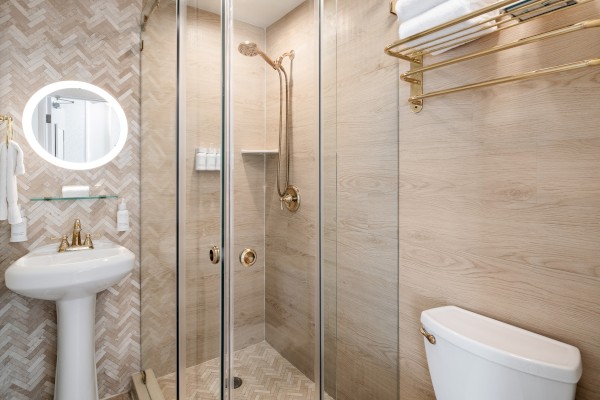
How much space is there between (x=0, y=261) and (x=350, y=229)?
5.79 feet

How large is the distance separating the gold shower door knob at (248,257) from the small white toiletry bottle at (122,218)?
1201 millimetres

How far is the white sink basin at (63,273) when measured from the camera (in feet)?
4.65

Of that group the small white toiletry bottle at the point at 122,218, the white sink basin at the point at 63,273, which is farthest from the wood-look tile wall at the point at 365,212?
the small white toiletry bottle at the point at 122,218

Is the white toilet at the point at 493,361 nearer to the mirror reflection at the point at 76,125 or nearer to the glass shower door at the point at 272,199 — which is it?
the glass shower door at the point at 272,199

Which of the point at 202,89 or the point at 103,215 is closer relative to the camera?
the point at 202,89

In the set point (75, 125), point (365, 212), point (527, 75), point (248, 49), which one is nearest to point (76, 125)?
point (75, 125)

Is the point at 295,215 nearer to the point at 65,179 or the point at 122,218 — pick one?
the point at 122,218

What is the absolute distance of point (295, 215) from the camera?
3.79ft

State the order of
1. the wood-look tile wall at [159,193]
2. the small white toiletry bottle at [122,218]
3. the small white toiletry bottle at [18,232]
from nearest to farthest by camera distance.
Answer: the wood-look tile wall at [159,193], the small white toiletry bottle at [18,232], the small white toiletry bottle at [122,218]

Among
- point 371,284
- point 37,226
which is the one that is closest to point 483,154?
point 371,284

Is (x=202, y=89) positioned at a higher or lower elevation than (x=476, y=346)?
higher

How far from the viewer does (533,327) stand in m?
0.99

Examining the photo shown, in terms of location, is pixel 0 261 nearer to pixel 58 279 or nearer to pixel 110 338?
pixel 58 279

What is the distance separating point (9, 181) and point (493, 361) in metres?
2.05
